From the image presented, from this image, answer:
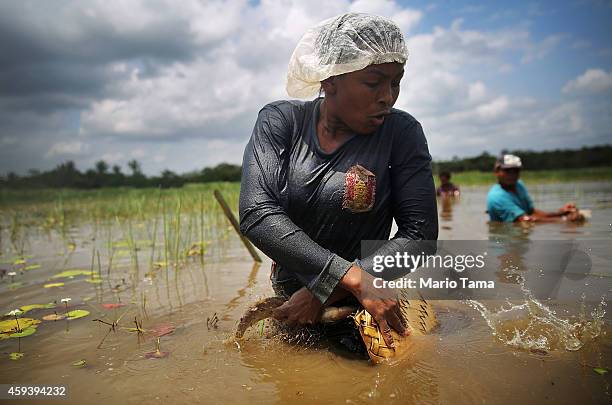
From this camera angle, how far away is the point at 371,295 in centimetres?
162

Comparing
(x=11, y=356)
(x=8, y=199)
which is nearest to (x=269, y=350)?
(x=11, y=356)

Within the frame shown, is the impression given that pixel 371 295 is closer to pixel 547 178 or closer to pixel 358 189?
pixel 358 189

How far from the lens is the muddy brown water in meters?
1.47

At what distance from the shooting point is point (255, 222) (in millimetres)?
1722

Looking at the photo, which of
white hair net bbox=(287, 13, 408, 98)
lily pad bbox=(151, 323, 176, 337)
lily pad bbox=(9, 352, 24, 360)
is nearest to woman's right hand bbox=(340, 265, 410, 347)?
white hair net bbox=(287, 13, 408, 98)

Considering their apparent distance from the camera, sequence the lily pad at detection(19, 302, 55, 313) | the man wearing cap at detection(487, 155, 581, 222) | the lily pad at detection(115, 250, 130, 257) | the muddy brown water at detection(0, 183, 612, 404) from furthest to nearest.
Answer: the man wearing cap at detection(487, 155, 581, 222), the lily pad at detection(115, 250, 130, 257), the lily pad at detection(19, 302, 55, 313), the muddy brown water at detection(0, 183, 612, 404)

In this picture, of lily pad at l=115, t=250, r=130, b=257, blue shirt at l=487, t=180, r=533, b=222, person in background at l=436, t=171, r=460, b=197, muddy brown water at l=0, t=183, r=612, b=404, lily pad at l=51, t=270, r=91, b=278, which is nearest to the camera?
muddy brown water at l=0, t=183, r=612, b=404

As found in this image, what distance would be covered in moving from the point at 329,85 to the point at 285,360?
1220 mm

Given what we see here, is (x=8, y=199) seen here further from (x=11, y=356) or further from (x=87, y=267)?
(x=11, y=356)

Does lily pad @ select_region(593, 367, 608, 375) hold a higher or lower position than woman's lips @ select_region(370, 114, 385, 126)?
lower

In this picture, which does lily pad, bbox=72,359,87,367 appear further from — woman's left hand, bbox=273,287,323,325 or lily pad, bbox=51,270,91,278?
lily pad, bbox=51,270,91,278

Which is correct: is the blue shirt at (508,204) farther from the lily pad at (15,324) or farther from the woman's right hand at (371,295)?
the lily pad at (15,324)

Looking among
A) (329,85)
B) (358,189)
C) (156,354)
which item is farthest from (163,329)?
(329,85)

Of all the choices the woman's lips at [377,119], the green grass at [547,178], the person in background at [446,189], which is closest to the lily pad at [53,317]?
the woman's lips at [377,119]
